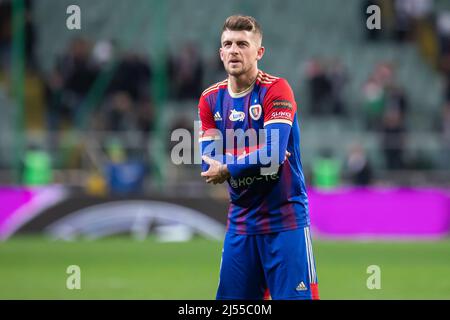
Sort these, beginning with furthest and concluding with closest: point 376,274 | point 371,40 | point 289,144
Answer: point 371,40
point 376,274
point 289,144

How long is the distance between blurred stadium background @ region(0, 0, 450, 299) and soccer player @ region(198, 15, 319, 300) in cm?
643

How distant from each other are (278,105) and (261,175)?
50 centimetres

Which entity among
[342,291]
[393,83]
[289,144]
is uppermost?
[393,83]

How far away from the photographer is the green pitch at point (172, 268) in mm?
12172

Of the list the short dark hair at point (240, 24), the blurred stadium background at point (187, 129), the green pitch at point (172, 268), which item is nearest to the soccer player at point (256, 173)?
the short dark hair at point (240, 24)

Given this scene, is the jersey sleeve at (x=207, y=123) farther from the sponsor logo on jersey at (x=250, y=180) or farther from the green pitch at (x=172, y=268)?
the green pitch at (x=172, y=268)

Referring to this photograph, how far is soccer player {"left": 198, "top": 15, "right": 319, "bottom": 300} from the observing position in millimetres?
6895

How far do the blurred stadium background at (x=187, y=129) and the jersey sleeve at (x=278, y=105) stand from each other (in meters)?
6.78

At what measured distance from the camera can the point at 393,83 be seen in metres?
23.3

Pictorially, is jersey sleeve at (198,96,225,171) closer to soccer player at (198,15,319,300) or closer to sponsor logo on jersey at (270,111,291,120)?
soccer player at (198,15,319,300)

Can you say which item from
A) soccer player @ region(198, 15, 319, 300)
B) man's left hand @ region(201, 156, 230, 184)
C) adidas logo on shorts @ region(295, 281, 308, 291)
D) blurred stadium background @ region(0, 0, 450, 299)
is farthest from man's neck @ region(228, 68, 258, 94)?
blurred stadium background @ region(0, 0, 450, 299)

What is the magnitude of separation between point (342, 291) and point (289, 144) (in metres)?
5.68
